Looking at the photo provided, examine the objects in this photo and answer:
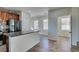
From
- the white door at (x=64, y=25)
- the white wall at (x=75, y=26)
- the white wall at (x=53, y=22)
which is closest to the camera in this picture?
the white wall at (x=75, y=26)

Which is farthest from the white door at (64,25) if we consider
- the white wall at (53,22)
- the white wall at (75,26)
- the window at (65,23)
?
the white wall at (75,26)

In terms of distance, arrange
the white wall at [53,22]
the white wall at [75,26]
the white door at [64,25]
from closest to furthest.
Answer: the white wall at [75,26] → the white wall at [53,22] → the white door at [64,25]

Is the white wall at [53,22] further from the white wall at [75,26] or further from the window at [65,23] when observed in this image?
the window at [65,23]

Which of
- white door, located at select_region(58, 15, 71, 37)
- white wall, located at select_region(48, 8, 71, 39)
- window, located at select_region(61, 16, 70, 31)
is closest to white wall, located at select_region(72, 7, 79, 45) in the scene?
white wall, located at select_region(48, 8, 71, 39)

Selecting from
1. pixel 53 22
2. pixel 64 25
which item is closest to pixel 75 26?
pixel 53 22

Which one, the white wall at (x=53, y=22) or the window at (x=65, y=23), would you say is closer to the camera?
the white wall at (x=53, y=22)

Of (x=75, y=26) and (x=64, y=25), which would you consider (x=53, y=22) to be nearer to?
(x=75, y=26)

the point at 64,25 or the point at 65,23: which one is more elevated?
the point at 65,23

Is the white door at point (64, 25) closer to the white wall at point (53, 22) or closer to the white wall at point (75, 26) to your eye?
the white wall at point (53, 22)

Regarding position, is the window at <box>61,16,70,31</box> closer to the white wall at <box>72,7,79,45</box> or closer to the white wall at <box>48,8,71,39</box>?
the white wall at <box>48,8,71,39</box>

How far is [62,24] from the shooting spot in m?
9.57
